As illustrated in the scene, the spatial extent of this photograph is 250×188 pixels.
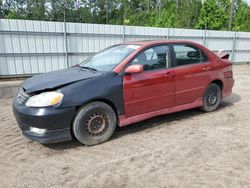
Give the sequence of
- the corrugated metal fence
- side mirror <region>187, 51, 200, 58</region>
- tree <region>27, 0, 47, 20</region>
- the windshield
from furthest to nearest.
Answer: tree <region>27, 0, 47, 20</region>, the corrugated metal fence, side mirror <region>187, 51, 200, 58</region>, the windshield

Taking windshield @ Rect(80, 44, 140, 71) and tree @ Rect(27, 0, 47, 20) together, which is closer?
windshield @ Rect(80, 44, 140, 71)

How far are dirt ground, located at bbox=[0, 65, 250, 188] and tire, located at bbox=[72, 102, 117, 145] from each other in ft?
0.45

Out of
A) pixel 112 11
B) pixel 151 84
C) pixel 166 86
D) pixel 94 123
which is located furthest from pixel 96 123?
pixel 112 11

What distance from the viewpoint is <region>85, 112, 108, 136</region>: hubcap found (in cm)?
363

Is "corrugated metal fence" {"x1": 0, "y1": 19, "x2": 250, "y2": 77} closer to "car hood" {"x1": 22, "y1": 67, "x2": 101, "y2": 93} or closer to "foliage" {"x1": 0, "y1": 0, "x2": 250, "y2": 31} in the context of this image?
"car hood" {"x1": 22, "y1": 67, "x2": 101, "y2": 93}

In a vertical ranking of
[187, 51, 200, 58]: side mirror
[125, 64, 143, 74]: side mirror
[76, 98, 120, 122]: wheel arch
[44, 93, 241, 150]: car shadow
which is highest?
[187, 51, 200, 58]: side mirror

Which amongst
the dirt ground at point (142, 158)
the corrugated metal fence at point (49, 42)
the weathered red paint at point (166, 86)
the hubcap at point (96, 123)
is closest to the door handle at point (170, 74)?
the weathered red paint at point (166, 86)

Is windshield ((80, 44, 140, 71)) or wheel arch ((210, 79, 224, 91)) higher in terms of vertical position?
windshield ((80, 44, 140, 71))

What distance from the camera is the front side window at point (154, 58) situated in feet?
13.5

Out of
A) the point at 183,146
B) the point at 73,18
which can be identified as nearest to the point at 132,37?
the point at 183,146

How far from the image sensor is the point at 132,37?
37.3 ft

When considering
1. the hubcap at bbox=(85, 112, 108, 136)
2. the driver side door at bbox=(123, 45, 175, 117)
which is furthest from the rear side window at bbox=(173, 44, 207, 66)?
the hubcap at bbox=(85, 112, 108, 136)

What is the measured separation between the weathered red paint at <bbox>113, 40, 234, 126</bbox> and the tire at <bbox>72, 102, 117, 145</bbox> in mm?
247

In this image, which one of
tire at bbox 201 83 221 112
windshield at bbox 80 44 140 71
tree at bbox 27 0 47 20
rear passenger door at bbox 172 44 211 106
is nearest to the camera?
windshield at bbox 80 44 140 71
